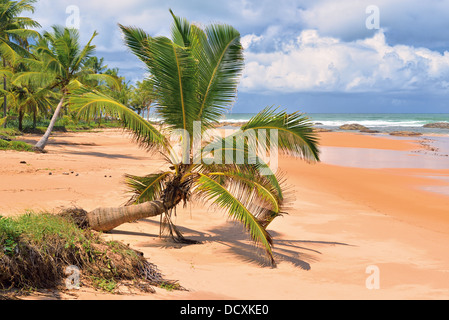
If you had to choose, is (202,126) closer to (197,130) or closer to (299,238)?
(197,130)

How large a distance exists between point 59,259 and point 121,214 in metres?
2.61

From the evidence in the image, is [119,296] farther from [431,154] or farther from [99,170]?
[431,154]

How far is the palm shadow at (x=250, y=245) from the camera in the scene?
689 cm

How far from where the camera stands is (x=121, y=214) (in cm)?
696

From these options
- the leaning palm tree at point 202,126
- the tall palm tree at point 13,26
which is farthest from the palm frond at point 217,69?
the tall palm tree at point 13,26

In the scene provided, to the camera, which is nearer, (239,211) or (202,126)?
(239,211)

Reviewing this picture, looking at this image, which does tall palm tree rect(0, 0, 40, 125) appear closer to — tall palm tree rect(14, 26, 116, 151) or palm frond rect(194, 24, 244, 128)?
tall palm tree rect(14, 26, 116, 151)

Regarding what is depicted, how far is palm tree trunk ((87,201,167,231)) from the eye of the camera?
273 inches

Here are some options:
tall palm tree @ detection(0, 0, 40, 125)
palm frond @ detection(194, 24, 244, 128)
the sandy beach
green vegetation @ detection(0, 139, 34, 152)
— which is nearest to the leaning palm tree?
palm frond @ detection(194, 24, 244, 128)

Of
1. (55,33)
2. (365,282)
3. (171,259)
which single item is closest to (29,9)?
(55,33)

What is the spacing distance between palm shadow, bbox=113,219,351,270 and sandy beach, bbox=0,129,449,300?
0.02 metres

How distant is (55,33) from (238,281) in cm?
2066

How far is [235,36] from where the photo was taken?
6.65 metres

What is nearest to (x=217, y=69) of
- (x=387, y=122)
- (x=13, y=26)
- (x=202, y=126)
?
(x=202, y=126)
